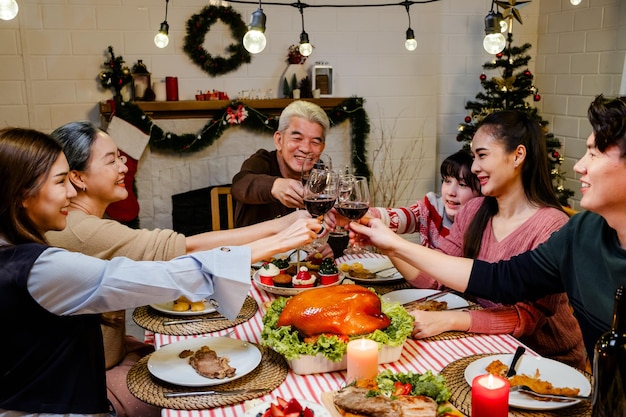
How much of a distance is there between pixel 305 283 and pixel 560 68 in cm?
371

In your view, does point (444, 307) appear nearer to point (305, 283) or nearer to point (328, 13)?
point (305, 283)

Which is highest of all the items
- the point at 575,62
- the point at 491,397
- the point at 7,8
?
the point at 7,8

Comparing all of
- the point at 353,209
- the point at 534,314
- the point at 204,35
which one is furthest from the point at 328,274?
the point at 204,35

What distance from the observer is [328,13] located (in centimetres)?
484

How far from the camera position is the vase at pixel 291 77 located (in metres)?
4.71

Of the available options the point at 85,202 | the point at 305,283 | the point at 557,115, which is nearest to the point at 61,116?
the point at 85,202

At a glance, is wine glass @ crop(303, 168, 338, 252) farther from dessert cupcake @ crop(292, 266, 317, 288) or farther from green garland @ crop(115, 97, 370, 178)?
green garland @ crop(115, 97, 370, 178)

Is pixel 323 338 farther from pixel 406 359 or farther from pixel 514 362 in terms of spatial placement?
pixel 514 362

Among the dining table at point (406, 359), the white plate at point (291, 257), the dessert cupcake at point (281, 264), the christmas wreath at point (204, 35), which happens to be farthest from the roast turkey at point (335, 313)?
the christmas wreath at point (204, 35)

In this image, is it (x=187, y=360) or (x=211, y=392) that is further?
(x=187, y=360)

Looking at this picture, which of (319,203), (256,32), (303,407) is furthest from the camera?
(256,32)

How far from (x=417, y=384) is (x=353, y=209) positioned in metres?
0.68

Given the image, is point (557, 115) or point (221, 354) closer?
point (221, 354)

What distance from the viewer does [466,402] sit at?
1.35 metres
